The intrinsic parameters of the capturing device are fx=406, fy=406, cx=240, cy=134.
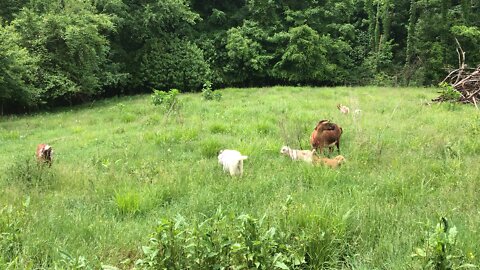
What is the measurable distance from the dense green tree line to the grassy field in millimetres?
10608

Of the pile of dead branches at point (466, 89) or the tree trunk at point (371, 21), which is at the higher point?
the tree trunk at point (371, 21)

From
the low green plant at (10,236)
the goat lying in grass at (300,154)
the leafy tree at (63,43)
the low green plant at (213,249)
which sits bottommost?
the goat lying in grass at (300,154)

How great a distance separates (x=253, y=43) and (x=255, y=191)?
2160cm

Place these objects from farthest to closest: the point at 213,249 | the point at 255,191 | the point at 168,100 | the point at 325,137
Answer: the point at 168,100, the point at 325,137, the point at 255,191, the point at 213,249

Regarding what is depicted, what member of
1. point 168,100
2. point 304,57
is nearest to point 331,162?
point 168,100

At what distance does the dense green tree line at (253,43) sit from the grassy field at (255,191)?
34.8ft

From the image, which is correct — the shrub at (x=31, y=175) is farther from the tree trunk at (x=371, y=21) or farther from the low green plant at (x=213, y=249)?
the tree trunk at (x=371, y=21)

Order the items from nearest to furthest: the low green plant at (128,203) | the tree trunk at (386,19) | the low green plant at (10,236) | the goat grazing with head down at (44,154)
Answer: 1. the low green plant at (10,236)
2. the low green plant at (128,203)
3. the goat grazing with head down at (44,154)
4. the tree trunk at (386,19)

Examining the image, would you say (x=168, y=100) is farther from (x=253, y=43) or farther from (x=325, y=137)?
(x=253, y=43)

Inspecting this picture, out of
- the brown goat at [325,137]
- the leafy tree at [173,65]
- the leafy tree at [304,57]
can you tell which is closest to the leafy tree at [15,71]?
the leafy tree at [173,65]

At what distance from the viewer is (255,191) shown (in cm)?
487

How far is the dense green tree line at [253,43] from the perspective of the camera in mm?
19656

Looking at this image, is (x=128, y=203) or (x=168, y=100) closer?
(x=128, y=203)

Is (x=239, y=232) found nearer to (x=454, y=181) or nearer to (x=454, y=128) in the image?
(x=454, y=181)
